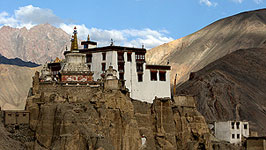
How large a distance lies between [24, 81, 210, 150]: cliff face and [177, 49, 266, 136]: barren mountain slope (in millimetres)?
41100

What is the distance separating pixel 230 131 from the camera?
105 m

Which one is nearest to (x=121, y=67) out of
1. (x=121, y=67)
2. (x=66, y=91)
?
(x=121, y=67)

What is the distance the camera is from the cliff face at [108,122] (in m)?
76.9

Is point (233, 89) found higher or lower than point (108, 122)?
higher

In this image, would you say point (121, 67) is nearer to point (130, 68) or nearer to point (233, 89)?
point (130, 68)

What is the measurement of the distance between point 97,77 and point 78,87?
1131 centimetres

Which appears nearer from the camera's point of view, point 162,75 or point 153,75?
point 153,75

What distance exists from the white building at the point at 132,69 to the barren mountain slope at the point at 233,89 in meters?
40.0

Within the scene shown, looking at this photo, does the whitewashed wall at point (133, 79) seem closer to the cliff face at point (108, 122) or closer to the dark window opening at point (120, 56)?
the dark window opening at point (120, 56)

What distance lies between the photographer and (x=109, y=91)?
85.8m

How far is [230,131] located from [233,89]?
157 ft

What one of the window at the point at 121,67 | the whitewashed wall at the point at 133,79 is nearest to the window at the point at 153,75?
the whitewashed wall at the point at 133,79

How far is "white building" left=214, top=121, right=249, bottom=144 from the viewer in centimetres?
10456

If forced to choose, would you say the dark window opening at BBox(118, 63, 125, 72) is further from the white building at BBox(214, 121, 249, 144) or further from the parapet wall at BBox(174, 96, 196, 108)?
the white building at BBox(214, 121, 249, 144)
